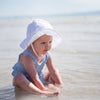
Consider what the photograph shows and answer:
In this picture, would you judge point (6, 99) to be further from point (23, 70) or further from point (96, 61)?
point (96, 61)

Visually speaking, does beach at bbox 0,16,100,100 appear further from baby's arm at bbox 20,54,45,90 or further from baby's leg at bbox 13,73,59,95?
baby's arm at bbox 20,54,45,90

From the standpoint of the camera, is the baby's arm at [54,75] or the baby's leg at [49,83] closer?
the baby's leg at [49,83]

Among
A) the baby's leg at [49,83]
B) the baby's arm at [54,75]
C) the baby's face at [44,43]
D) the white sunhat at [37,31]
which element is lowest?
the baby's leg at [49,83]

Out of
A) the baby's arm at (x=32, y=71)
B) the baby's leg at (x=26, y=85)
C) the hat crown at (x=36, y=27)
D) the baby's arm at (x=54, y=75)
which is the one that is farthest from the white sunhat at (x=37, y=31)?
the baby's arm at (x=54, y=75)

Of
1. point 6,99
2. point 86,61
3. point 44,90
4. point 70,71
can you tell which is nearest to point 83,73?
point 70,71

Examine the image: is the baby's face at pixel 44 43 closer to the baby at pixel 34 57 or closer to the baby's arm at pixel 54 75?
the baby at pixel 34 57

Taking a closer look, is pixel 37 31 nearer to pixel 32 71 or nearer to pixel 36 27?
pixel 36 27

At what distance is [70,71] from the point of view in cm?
333

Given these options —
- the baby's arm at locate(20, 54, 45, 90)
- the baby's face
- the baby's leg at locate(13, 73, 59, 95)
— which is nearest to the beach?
the baby's leg at locate(13, 73, 59, 95)

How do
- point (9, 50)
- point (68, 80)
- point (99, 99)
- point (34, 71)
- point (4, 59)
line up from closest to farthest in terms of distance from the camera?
1. point (99, 99)
2. point (34, 71)
3. point (68, 80)
4. point (4, 59)
5. point (9, 50)

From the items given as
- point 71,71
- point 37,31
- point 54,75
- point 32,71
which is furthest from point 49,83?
point 37,31

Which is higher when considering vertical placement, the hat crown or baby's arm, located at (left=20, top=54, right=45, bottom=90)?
the hat crown

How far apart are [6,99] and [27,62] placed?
0.48 meters

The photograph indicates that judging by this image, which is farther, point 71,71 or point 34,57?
point 71,71
